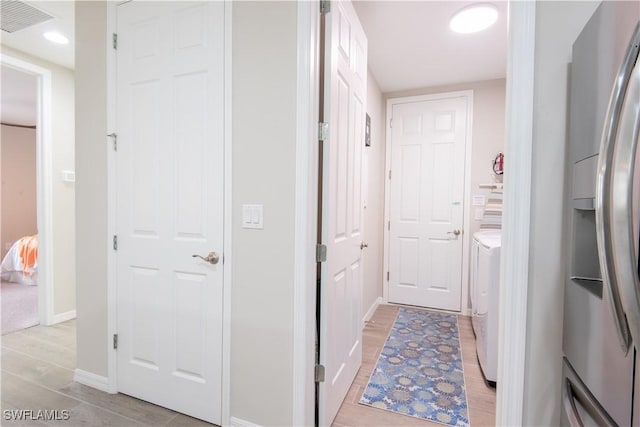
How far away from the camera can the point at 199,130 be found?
167 cm

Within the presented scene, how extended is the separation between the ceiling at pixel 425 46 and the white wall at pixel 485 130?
0.39 feet

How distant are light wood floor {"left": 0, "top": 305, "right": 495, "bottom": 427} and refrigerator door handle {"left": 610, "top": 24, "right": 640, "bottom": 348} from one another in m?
1.53

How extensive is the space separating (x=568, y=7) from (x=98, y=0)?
2.56 meters

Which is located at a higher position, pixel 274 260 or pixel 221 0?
pixel 221 0

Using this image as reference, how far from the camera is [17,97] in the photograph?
406cm

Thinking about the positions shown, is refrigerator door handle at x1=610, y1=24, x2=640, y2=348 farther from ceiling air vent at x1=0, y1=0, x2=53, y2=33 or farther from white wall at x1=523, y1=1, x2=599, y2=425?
ceiling air vent at x1=0, y1=0, x2=53, y2=33

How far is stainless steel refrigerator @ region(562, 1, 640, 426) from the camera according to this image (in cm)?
62

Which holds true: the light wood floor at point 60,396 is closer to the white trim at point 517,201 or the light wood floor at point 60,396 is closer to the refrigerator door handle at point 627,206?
the white trim at point 517,201

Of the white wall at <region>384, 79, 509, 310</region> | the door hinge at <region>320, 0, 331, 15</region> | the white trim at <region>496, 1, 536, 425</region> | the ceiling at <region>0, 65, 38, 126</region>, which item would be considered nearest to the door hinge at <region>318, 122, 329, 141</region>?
the door hinge at <region>320, 0, 331, 15</region>

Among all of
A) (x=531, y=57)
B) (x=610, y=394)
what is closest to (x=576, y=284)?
(x=610, y=394)

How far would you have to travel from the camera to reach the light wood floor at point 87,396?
172cm

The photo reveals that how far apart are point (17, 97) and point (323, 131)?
16.1 ft

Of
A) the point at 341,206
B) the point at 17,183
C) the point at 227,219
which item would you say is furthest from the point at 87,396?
the point at 17,183

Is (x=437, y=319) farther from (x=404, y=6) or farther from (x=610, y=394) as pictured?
(x=404, y=6)
